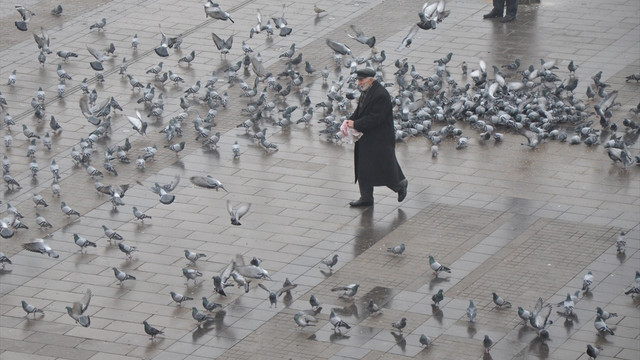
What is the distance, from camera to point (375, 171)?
14922mm

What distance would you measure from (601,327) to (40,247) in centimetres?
584

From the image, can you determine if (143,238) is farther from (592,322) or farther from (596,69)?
(596,69)

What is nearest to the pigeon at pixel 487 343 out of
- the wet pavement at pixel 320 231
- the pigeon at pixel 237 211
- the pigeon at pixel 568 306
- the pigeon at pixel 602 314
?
the wet pavement at pixel 320 231

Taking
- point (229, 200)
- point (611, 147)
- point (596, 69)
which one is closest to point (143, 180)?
point (229, 200)

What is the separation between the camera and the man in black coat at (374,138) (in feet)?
48.6

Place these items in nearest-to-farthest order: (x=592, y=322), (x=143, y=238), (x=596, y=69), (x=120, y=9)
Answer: (x=592, y=322) → (x=143, y=238) → (x=596, y=69) → (x=120, y=9)

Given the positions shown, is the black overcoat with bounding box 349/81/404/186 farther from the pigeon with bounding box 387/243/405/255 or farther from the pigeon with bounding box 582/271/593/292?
the pigeon with bounding box 582/271/593/292

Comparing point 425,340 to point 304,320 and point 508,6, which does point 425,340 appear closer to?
point 304,320

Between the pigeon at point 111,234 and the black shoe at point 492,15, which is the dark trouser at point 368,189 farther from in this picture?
the black shoe at point 492,15

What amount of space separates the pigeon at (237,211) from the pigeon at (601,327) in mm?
4293

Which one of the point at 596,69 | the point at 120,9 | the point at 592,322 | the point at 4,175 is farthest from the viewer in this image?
the point at 120,9

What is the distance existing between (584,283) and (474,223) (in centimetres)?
199

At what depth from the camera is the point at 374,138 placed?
15.0 m

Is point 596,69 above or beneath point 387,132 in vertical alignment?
beneath
